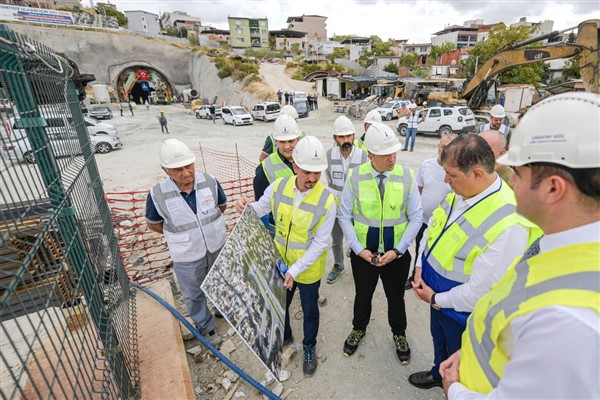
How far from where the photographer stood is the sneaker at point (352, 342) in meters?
3.05

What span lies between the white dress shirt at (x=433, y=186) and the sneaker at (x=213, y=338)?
109 inches

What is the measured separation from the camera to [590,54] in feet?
26.0

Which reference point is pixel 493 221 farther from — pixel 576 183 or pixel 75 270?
pixel 75 270

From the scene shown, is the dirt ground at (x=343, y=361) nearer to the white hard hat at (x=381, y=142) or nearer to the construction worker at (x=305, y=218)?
the construction worker at (x=305, y=218)

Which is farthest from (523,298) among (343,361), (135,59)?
(135,59)

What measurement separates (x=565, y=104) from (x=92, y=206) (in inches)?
→ 130

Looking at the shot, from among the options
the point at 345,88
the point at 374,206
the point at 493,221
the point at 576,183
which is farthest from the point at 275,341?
the point at 345,88

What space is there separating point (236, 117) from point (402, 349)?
20.8 meters

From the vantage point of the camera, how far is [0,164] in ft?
4.06

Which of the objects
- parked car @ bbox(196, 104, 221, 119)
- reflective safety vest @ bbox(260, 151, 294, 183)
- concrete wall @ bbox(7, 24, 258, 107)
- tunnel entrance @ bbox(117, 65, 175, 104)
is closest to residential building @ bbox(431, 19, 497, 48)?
concrete wall @ bbox(7, 24, 258, 107)

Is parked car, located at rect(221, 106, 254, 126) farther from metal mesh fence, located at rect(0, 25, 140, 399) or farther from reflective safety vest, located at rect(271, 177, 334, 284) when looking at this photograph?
reflective safety vest, located at rect(271, 177, 334, 284)

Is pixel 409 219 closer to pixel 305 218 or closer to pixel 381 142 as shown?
pixel 381 142

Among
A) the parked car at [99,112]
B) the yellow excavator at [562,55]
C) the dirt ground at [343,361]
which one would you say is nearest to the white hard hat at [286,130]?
the dirt ground at [343,361]

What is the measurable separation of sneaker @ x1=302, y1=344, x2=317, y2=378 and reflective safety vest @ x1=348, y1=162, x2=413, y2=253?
3.96ft
